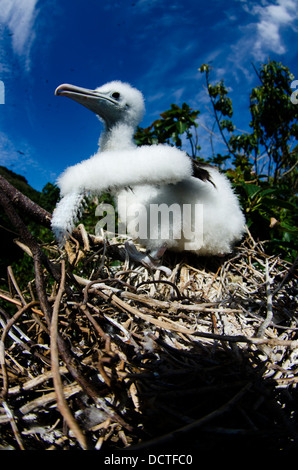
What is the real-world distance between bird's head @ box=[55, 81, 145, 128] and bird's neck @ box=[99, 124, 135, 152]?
6 centimetres

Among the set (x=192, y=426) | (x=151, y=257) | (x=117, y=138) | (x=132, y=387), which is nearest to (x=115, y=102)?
(x=117, y=138)

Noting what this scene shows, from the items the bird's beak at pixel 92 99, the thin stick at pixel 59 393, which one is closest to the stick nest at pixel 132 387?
the thin stick at pixel 59 393

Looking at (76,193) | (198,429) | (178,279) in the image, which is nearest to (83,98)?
(76,193)

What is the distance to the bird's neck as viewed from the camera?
1.50 meters

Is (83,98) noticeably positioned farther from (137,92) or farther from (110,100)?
(137,92)

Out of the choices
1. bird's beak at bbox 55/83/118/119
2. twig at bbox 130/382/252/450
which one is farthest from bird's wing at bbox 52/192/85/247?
bird's beak at bbox 55/83/118/119

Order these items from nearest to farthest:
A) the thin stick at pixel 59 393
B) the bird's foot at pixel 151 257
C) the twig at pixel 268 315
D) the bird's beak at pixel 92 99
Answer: the thin stick at pixel 59 393 → the twig at pixel 268 315 → the bird's foot at pixel 151 257 → the bird's beak at pixel 92 99

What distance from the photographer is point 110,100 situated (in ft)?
5.10

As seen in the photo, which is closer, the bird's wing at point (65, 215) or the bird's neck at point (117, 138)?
the bird's wing at point (65, 215)

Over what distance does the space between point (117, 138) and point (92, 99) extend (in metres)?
0.27

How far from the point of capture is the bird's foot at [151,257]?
1301 mm

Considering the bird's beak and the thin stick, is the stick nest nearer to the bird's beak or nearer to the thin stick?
the thin stick

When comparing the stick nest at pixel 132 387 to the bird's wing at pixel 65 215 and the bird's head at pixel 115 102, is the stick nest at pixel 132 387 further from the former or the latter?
the bird's head at pixel 115 102
